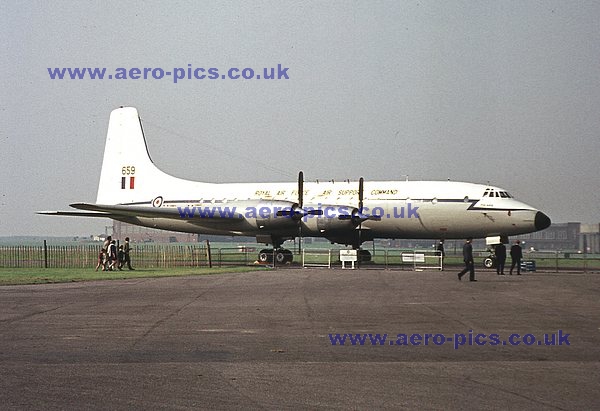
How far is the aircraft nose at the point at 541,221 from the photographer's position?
129ft

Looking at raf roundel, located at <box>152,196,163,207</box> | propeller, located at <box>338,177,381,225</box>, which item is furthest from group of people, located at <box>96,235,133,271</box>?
propeller, located at <box>338,177,381,225</box>

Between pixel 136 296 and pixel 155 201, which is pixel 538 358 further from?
pixel 155 201

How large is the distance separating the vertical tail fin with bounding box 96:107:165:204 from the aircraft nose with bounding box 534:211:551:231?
26.0 metres

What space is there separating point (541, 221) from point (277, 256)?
15658mm

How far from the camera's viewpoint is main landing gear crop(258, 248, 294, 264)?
4475cm

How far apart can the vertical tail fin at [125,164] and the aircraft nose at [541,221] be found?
26.0m

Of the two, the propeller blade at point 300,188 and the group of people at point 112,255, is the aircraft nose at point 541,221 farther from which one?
the group of people at point 112,255

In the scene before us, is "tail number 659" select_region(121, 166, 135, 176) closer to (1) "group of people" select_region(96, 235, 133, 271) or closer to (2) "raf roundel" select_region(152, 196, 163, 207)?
(2) "raf roundel" select_region(152, 196, 163, 207)

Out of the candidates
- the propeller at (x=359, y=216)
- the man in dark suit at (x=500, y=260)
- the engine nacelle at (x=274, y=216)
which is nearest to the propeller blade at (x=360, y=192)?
the propeller at (x=359, y=216)

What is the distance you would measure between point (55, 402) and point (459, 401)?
4.57 meters

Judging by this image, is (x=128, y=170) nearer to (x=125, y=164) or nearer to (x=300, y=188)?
(x=125, y=164)

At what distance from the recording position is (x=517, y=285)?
89.6ft

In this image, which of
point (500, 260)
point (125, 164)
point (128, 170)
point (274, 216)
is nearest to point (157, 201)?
point (128, 170)

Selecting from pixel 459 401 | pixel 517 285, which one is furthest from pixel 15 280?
pixel 459 401
